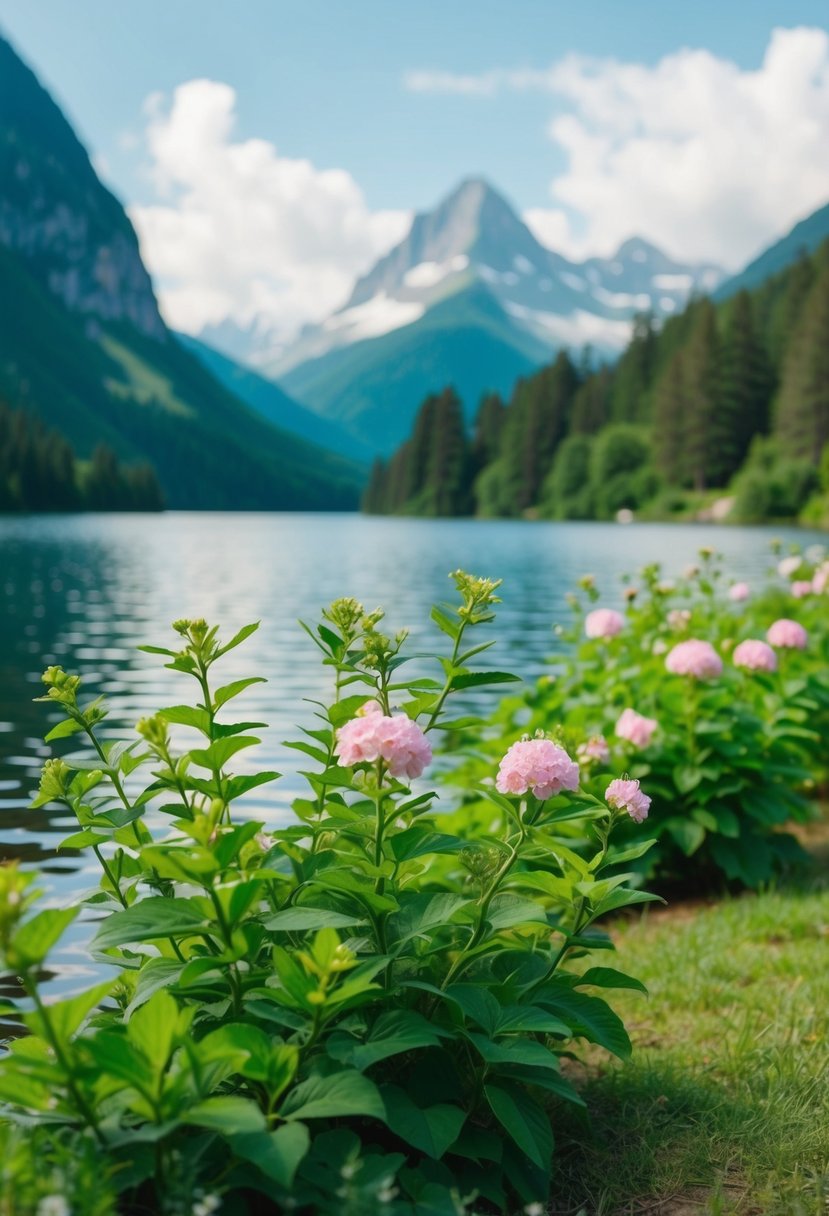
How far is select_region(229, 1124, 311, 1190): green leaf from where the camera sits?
1.92m

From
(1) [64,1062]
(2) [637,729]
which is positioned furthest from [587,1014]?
(2) [637,729]

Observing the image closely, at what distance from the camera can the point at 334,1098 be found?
7.06 feet

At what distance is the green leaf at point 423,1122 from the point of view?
2.34 meters

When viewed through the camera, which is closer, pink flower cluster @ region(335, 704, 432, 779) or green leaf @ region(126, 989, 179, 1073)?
green leaf @ region(126, 989, 179, 1073)

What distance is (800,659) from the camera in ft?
26.8

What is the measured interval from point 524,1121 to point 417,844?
0.71 metres

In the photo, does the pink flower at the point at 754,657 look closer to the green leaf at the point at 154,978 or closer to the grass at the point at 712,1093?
the grass at the point at 712,1093

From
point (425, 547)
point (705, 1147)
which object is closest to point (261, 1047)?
point (705, 1147)

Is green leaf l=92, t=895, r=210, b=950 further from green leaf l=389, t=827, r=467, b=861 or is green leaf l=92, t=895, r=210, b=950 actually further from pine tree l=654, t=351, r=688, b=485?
pine tree l=654, t=351, r=688, b=485

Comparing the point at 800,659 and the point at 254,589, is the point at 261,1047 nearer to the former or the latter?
the point at 800,659

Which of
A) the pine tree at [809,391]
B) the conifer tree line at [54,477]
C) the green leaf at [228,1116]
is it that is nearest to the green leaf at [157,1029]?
the green leaf at [228,1116]

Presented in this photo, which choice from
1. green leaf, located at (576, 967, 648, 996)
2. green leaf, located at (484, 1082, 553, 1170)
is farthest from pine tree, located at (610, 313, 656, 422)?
green leaf, located at (484, 1082, 553, 1170)

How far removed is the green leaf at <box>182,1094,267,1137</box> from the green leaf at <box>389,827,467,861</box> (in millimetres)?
839

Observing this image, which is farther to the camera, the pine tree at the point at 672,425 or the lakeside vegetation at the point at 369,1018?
the pine tree at the point at 672,425
